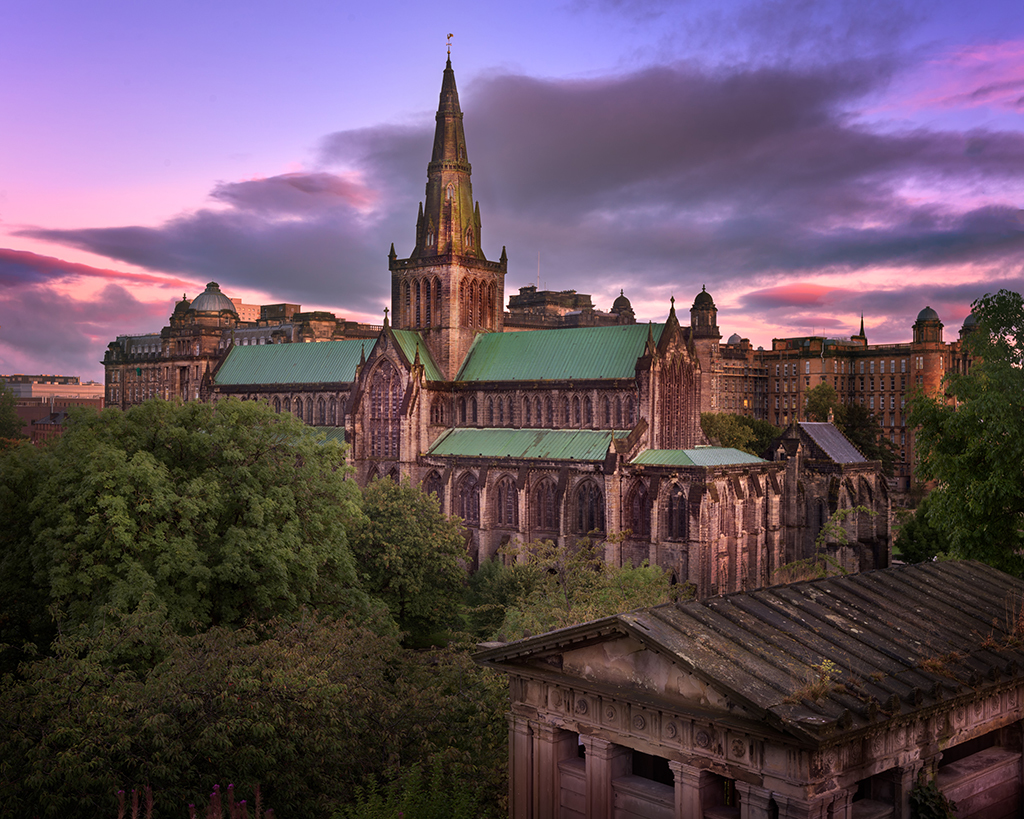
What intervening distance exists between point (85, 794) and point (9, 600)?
1730cm

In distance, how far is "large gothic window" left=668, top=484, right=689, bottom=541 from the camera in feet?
186

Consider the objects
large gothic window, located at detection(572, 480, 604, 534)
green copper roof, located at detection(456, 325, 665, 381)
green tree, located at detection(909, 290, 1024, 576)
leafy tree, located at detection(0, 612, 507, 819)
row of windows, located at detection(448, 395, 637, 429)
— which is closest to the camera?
leafy tree, located at detection(0, 612, 507, 819)

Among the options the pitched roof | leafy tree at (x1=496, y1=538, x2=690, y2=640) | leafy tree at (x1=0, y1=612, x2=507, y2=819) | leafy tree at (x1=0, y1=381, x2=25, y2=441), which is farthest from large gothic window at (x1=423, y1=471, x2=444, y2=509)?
leafy tree at (x1=0, y1=381, x2=25, y2=441)

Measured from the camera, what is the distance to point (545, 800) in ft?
58.6

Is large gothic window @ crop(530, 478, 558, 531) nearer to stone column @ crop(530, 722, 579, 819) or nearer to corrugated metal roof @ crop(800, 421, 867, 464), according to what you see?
corrugated metal roof @ crop(800, 421, 867, 464)

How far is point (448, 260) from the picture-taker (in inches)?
2921

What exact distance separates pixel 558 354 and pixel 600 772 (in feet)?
177

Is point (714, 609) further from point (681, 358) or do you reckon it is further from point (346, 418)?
point (346, 418)

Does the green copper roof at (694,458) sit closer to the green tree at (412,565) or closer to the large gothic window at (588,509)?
the large gothic window at (588,509)

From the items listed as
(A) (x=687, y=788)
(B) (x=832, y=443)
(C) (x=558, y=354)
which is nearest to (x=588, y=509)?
(C) (x=558, y=354)

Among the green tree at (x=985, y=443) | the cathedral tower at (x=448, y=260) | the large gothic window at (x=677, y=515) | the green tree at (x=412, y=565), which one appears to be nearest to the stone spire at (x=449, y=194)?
the cathedral tower at (x=448, y=260)

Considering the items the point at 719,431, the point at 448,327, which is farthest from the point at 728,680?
the point at 719,431

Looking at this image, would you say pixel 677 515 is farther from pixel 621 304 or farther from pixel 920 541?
pixel 621 304

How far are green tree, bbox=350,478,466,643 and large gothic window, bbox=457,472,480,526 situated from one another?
15.9m
